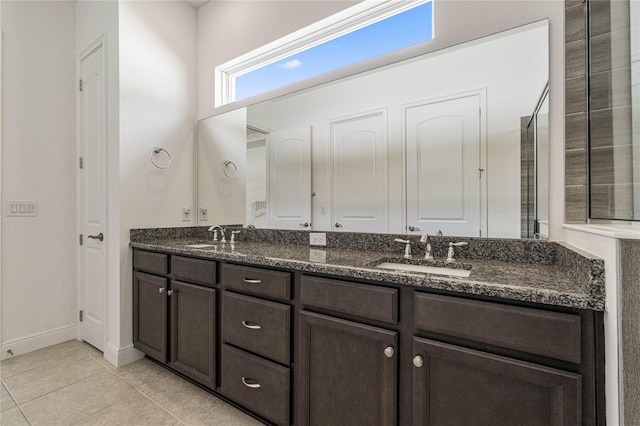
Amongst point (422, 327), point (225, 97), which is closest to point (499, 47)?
point (422, 327)

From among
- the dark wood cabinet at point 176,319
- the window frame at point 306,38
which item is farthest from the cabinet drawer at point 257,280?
the window frame at point 306,38

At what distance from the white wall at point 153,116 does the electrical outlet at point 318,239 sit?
1.30 meters

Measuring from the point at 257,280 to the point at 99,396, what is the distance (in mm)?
1333

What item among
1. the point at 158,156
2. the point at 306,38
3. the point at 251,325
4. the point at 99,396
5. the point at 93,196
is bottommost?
the point at 99,396

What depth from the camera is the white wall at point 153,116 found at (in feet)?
7.73

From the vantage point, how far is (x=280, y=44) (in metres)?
2.39

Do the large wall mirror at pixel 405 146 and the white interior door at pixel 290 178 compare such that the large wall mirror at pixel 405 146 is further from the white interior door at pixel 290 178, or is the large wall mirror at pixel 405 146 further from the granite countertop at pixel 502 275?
the granite countertop at pixel 502 275

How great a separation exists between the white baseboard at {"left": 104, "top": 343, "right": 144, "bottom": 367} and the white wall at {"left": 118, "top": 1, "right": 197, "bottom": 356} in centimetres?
4

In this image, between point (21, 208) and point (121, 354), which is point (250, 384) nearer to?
point (121, 354)

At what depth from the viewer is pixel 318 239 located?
2.15m

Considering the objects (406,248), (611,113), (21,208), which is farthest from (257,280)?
(21,208)

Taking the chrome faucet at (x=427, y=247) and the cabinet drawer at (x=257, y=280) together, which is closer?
the cabinet drawer at (x=257, y=280)

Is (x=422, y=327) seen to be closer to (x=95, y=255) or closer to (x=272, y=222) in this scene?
(x=272, y=222)

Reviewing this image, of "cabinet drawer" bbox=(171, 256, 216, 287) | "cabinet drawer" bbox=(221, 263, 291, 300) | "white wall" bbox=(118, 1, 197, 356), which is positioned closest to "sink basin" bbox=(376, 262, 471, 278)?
"cabinet drawer" bbox=(221, 263, 291, 300)
